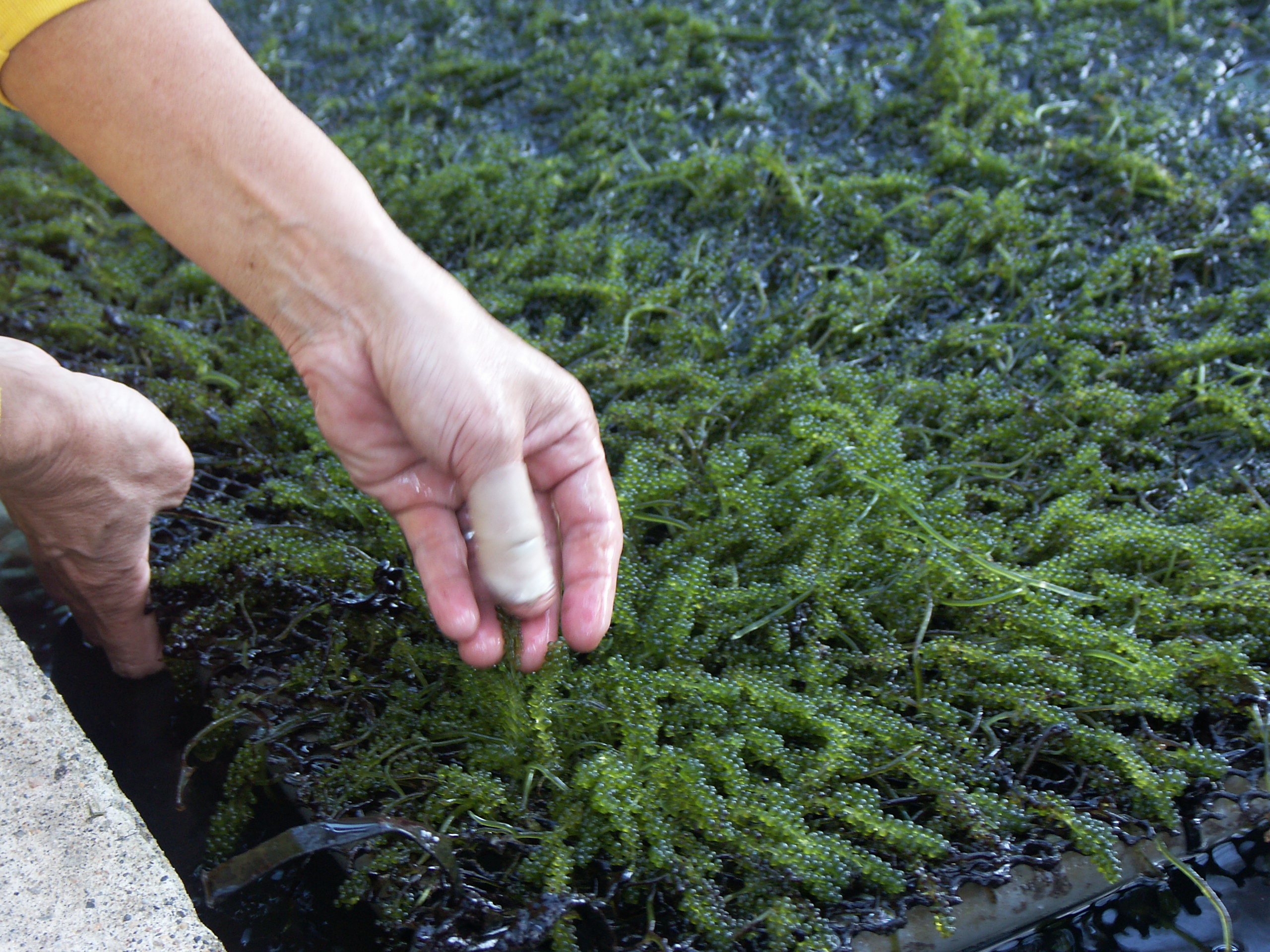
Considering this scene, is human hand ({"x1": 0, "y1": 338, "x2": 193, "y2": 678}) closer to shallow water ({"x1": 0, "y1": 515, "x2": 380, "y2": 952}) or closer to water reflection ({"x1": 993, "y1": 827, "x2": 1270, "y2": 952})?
shallow water ({"x1": 0, "y1": 515, "x2": 380, "y2": 952})

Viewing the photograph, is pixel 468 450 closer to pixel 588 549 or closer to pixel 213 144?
pixel 588 549

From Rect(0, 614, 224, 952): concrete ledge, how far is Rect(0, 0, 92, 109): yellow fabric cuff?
3.02 ft

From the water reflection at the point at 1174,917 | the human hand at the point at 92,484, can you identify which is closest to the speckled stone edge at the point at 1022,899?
the water reflection at the point at 1174,917

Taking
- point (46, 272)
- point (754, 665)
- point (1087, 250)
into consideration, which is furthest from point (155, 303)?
point (1087, 250)

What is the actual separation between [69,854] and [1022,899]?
53.5 inches

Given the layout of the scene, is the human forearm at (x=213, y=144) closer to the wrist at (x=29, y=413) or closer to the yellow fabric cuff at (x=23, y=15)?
the yellow fabric cuff at (x=23, y=15)

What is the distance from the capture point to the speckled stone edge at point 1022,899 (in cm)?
130

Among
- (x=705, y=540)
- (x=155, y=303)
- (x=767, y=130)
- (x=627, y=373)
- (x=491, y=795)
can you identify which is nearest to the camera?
(x=491, y=795)

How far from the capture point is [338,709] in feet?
4.96

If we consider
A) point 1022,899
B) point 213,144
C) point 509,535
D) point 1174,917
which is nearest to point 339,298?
point 213,144

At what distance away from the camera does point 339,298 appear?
130 cm

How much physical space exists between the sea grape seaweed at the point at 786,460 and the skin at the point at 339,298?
234mm

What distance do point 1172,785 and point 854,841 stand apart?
511 millimetres

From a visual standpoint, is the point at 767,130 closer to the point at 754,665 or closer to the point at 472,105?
the point at 472,105
